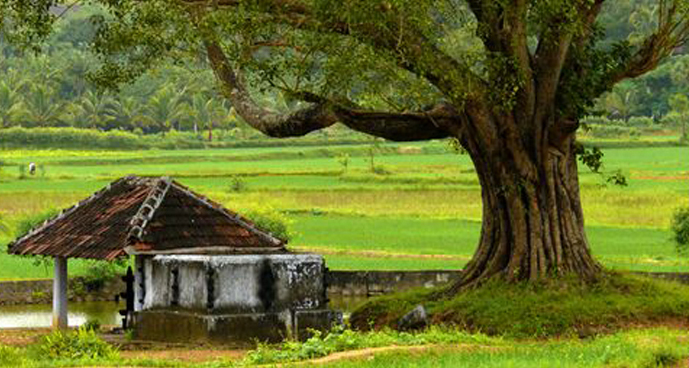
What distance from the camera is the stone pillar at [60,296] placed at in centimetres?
2617

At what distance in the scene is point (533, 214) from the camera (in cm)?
2453

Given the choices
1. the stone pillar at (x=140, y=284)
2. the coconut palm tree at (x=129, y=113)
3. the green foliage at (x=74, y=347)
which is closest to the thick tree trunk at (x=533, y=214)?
the stone pillar at (x=140, y=284)

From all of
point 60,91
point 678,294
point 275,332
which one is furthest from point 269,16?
point 60,91

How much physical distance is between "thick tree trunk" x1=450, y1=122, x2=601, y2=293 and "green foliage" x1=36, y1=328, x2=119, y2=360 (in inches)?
314

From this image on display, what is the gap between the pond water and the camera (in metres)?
28.7

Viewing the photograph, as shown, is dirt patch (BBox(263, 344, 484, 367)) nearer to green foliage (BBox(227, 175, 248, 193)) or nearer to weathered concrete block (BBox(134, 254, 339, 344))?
weathered concrete block (BBox(134, 254, 339, 344))

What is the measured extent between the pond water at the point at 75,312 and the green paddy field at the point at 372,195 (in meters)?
3.15

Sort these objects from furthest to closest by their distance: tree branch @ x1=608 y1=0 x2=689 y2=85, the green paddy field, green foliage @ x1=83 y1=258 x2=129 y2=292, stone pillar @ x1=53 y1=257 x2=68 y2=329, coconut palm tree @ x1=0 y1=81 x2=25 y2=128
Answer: coconut palm tree @ x1=0 y1=81 x2=25 y2=128
the green paddy field
green foliage @ x1=83 y1=258 x2=129 y2=292
stone pillar @ x1=53 y1=257 x2=68 y2=329
tree branch @ x1=608 y1=0 x2=689 y2=85

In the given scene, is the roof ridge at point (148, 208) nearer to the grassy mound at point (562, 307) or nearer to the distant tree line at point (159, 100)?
the grassy mound at point (562, 307)

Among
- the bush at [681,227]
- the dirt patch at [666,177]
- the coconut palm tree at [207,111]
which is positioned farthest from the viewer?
the coconut palm tree at [207,111]

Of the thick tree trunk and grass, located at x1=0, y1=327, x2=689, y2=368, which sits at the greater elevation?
the thick tree trunk

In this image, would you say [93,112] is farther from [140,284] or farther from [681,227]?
[140,284]

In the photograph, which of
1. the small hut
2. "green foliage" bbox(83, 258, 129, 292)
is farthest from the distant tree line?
the small hut

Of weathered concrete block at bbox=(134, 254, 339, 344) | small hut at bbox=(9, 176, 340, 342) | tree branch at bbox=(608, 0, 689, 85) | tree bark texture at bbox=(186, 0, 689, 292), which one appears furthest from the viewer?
tree branch at bbox=(608, 0, 689, 85)
